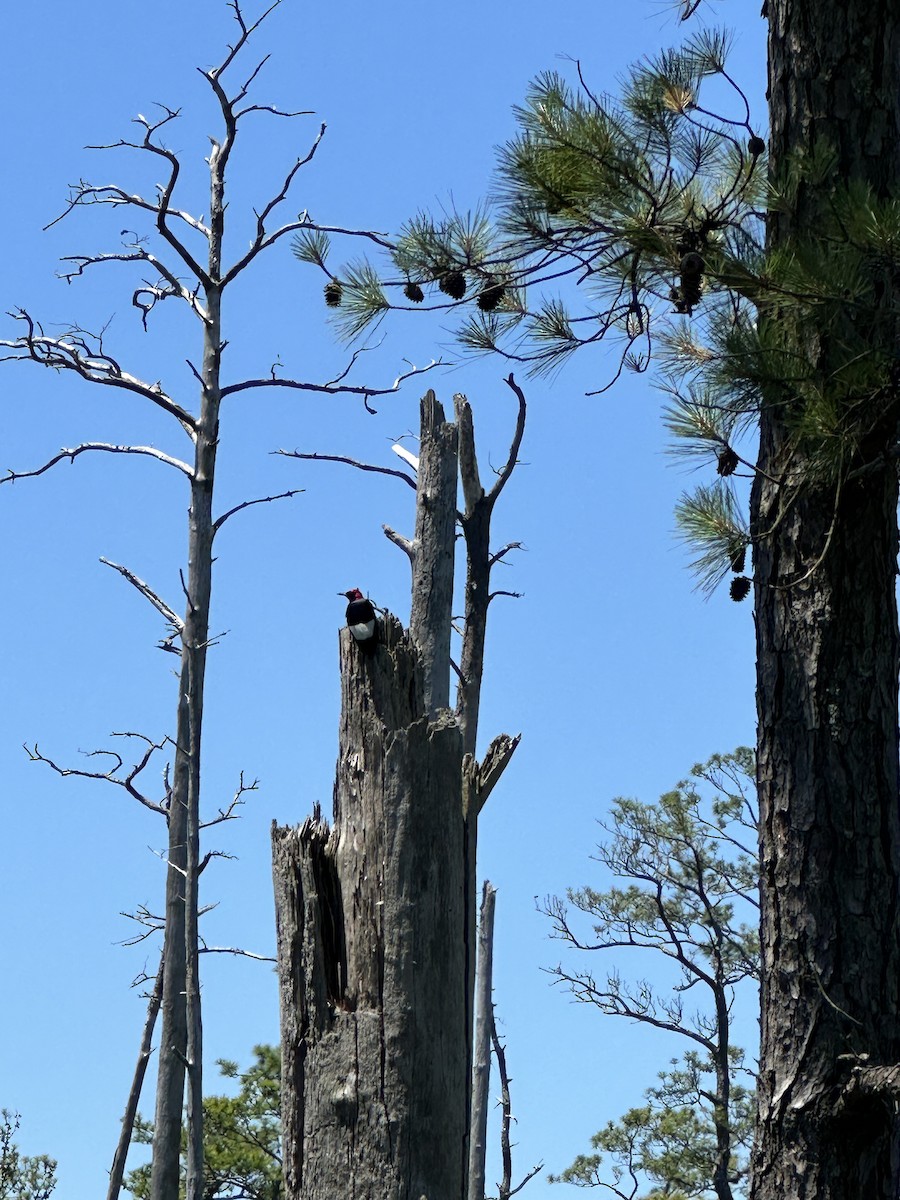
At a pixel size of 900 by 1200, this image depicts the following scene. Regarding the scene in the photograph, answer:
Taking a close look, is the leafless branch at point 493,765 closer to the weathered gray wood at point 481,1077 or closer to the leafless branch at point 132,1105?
the leafless branch at point 132,1105

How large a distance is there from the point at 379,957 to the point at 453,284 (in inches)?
133

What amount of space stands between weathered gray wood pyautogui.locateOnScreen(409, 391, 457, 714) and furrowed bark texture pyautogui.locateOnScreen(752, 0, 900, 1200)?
12.3 feet

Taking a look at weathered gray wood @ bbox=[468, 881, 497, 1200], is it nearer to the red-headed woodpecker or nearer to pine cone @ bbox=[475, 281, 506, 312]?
pine cone @ bbox=[475, 281, 506, 312]

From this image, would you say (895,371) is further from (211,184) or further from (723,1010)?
(723,1010)

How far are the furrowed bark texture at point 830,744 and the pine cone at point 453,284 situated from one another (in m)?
1.37

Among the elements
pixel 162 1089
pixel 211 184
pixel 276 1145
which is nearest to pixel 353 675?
pixel 162 1089

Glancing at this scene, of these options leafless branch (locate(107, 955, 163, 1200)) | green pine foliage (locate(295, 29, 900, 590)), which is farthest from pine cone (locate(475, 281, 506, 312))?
leafless branch (locate(107, 955, 163, 1200))

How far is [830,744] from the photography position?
539cm

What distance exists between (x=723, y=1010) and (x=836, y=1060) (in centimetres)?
1326

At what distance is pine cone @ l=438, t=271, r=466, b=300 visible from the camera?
6.45 meters

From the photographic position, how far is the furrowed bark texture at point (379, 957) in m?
3.87

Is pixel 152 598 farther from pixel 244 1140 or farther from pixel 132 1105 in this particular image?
pixel 244 1140

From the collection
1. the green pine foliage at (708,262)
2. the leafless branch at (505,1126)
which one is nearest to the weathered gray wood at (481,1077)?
the leafless branch at (505,1126)

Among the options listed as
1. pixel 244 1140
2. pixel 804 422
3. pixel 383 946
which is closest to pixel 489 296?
pixel 804 422
